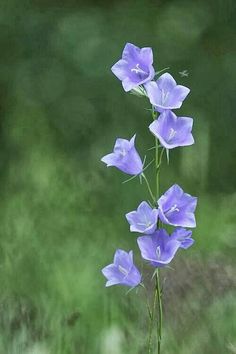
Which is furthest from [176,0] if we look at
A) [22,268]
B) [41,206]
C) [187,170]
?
[22,268]

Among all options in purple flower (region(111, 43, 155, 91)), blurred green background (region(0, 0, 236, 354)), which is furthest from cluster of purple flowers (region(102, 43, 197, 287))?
blurred green background (region(0, 0, 236, 354))

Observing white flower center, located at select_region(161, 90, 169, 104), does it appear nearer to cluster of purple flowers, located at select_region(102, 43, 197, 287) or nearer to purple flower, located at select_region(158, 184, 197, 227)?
cluster of purple flowers, located at select_region(102, 43, 197, 287)

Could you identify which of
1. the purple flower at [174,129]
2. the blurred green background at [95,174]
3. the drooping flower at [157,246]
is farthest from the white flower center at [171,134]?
the blurred green background at [95,174]

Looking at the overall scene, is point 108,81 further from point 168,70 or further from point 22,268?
point 22,268

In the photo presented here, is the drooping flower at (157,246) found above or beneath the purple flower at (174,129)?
beneath

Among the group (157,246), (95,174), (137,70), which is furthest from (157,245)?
(95,174)

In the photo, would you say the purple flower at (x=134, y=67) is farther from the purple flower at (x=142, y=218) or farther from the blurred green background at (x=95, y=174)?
the blurred green background at (x=95, y=174)

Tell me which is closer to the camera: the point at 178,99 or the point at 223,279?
the point at 178,99
